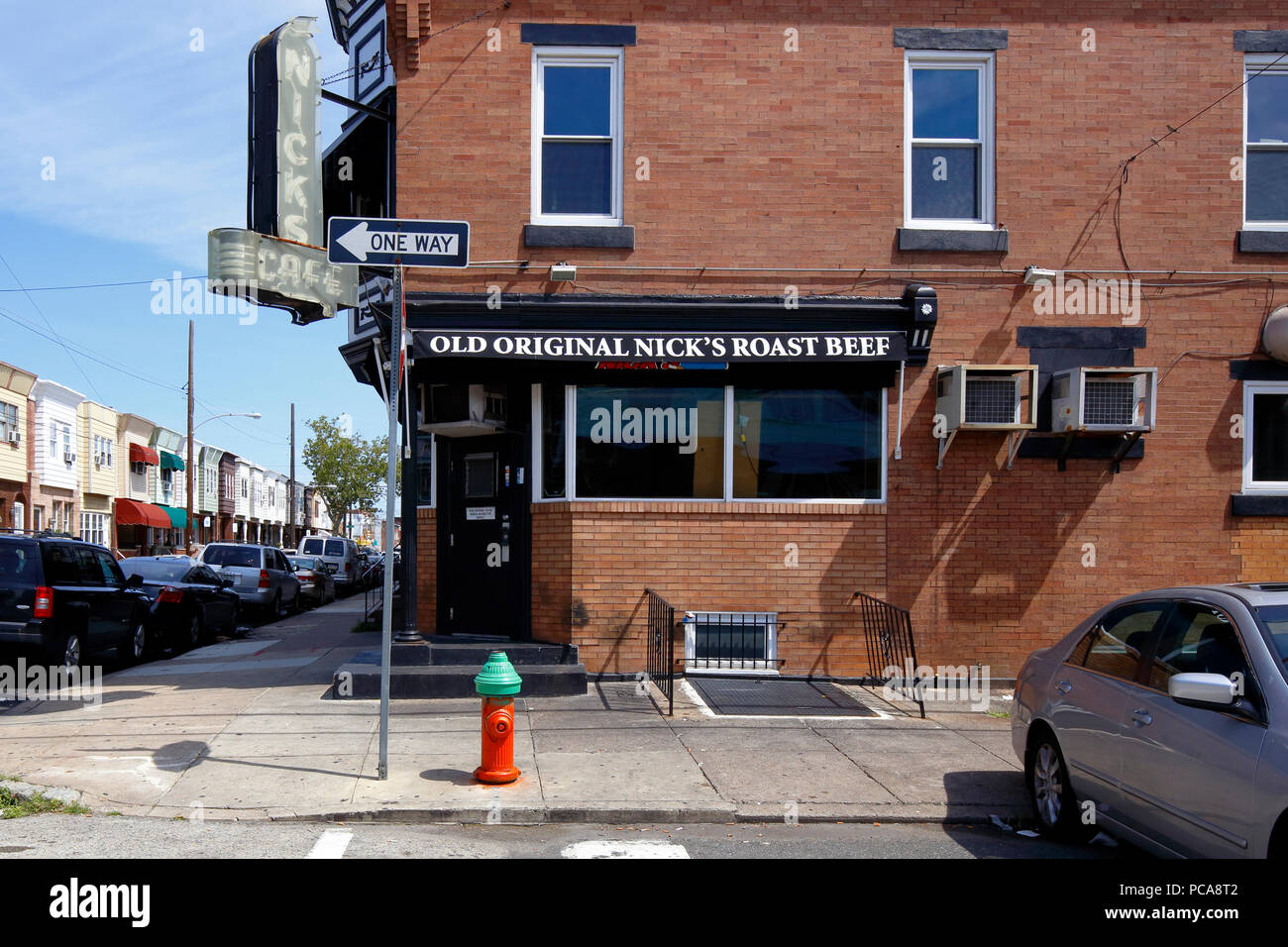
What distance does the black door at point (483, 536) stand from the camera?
1141cm

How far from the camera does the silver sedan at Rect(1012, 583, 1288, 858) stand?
186 inches

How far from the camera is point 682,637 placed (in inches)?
428

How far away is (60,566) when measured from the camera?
38.5 ft

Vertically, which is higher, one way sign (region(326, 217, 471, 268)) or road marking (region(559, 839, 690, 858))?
one way sign (region(326, 217, 471, 268))

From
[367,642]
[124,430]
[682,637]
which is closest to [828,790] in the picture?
[682,637]

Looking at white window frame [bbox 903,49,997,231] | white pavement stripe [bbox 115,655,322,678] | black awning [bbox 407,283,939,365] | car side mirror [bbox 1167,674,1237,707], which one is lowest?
white pavement stripe [bbox 115,655,322,678]

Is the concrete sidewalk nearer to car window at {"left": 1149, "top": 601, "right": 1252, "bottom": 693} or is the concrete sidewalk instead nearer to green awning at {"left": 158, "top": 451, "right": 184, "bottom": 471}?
car window at {"left": 1149, "top": 601, "right": 1252, "bottom": 693}

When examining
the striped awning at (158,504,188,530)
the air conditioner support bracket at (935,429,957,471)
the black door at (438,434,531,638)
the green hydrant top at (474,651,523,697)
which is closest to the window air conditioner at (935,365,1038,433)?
the air conditioner support bracket at (935,429,957,471)

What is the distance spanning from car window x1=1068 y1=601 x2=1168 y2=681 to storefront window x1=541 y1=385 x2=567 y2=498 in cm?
587

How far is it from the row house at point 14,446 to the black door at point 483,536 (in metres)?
31.5

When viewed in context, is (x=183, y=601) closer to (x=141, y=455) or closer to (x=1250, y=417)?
(x=1250, y=417)

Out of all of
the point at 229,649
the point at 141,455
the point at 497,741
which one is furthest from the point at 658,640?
the point at 141,455

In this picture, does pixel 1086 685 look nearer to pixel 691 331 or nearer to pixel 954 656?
pixel 954 656

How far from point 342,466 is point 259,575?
44.5 meters
